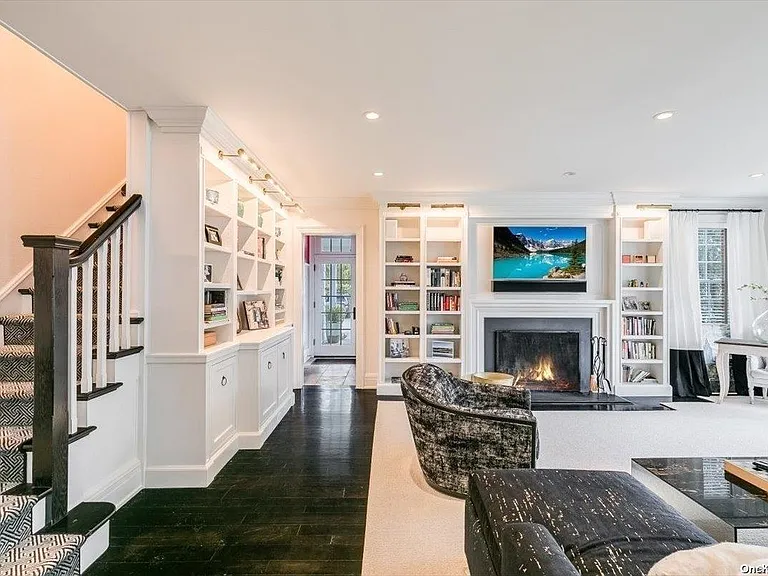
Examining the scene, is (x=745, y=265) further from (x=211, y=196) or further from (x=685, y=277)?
(x=211, y=196)

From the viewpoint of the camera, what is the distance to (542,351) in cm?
599

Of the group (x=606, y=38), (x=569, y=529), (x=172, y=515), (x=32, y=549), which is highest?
(x=606, y=38)

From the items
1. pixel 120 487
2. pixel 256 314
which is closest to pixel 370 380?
pixel 256 314

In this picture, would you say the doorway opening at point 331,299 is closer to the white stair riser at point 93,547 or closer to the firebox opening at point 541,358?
the firebox opening at point 541,358

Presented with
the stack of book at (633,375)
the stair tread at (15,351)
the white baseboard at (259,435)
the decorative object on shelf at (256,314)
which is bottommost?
the white baseboard at (259,435)

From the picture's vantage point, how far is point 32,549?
6.04ft

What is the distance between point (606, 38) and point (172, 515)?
3.58 m

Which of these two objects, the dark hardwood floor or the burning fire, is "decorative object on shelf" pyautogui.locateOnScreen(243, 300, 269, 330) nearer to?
the dark hardwood floor

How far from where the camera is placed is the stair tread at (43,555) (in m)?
1.71

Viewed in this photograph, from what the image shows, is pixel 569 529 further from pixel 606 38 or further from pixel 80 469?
pixel 80 469

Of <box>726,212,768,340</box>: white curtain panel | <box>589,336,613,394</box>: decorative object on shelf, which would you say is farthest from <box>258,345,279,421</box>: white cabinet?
<box>726,212,768,340</box>: white curtain panel

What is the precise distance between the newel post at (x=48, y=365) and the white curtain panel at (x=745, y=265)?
291 inches

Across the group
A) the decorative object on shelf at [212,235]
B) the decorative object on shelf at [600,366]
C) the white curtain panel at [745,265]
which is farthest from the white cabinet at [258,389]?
the white curtain panel at [745,265]

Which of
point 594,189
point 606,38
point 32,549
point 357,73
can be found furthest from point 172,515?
point 594,189
